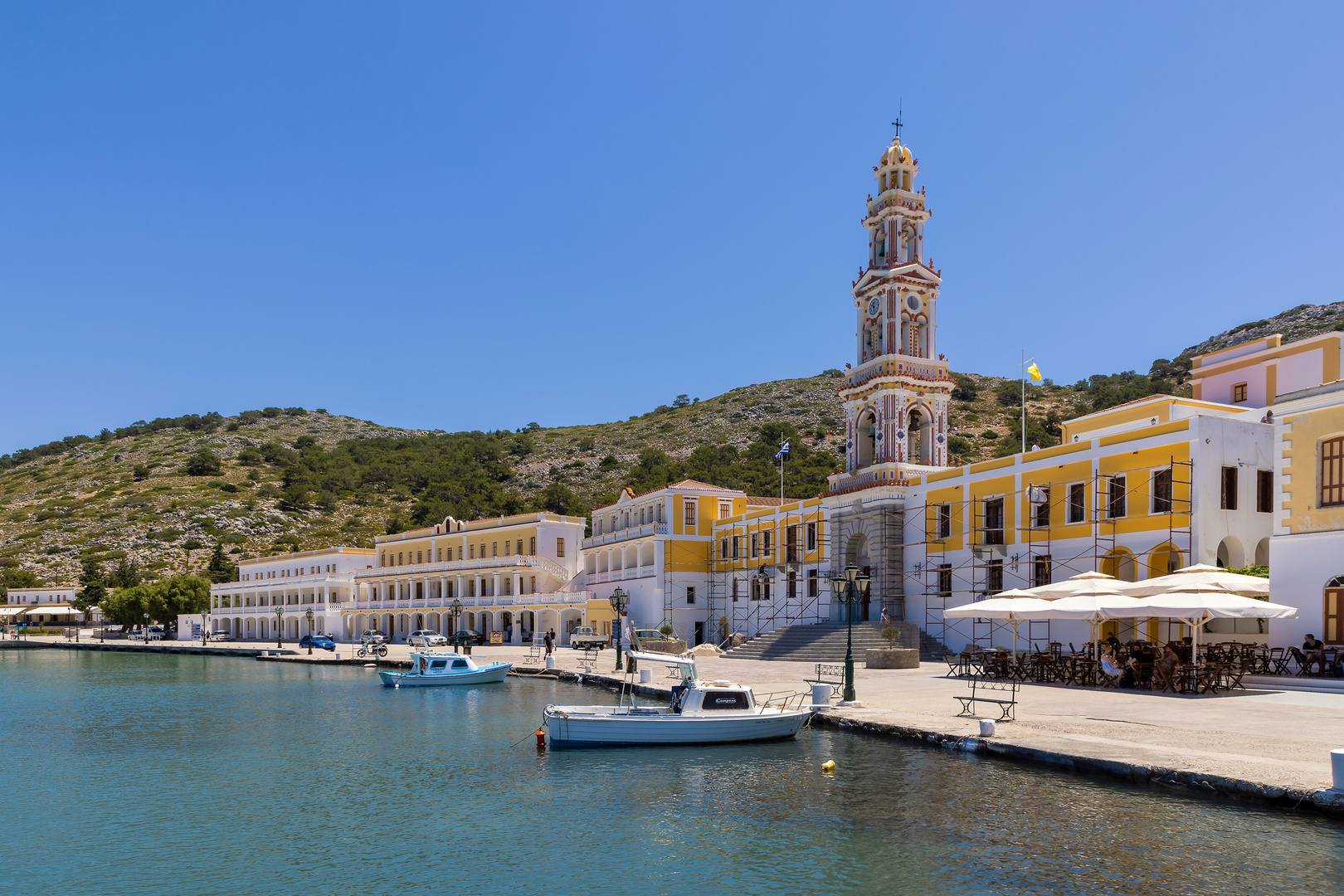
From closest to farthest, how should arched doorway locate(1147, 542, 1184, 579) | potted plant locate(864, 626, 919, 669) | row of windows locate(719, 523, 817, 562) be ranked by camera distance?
arched doorway locate(1147, 542, 1184, 579), potted plant locate(864, 626, 919, 669), row of windows locate(719, 523, 817, 562)

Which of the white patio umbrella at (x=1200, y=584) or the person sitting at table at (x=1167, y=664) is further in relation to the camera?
the person sitting at table at (x=1167, y=664)

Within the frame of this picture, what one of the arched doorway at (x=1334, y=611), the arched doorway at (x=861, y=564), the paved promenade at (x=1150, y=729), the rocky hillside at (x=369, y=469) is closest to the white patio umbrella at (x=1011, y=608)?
the paved promenade at (x=1150, y=729)

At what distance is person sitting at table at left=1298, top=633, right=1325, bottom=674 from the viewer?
23.9 meters

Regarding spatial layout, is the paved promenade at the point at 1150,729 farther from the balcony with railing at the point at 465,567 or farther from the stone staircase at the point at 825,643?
the balcony with railing at the point at 465,567

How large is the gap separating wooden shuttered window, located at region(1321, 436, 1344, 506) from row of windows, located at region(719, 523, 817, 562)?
25.2m

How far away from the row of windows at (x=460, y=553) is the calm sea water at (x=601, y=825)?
45490mm

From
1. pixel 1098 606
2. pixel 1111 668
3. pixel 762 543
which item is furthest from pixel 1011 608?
pixel 762 543

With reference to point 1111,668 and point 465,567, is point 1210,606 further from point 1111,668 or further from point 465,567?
point 465,567

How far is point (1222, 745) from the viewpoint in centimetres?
1605

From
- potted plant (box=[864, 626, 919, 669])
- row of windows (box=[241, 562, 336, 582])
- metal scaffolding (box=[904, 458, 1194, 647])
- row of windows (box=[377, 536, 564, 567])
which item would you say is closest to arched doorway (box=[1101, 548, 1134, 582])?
→ metal scaffolding (box=[904, 458, 1194, 647])

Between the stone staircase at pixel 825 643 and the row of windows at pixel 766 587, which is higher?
the row of windows at pixel 766 587

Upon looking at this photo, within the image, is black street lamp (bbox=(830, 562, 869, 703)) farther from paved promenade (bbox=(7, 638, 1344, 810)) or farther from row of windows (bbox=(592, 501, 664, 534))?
row of windows (bbox=(592, 501, 664, 534))

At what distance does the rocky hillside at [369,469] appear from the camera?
10356cm

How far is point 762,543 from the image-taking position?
5288 centimetres
